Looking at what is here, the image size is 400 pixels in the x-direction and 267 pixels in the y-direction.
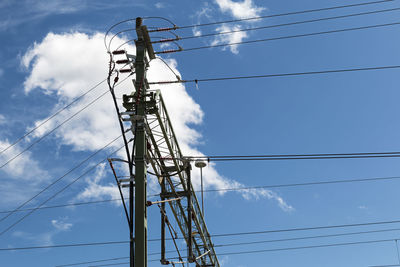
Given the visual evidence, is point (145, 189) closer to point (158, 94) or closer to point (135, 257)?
point (135, 257)

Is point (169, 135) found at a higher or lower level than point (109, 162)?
higher

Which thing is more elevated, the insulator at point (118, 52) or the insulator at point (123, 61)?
the insulator at point (118, 52)

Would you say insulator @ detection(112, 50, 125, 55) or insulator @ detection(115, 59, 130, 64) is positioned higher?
insulator @ detection(112, 50, 125, 55)

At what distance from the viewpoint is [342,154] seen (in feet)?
59.5

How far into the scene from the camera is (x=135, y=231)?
15.4m

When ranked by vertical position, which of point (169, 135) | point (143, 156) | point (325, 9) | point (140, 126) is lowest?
point (143, 156)

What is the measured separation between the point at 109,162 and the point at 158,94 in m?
3.55

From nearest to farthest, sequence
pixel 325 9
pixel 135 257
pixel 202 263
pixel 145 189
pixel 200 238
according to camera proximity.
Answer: pixel 135 257 < pixel 145 189 < pixel 325 9 < pixel 200 238 < pixel 202 263

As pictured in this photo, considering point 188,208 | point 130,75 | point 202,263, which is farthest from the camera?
point 202,263

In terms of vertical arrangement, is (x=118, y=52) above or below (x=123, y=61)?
above

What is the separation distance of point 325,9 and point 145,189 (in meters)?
10.7

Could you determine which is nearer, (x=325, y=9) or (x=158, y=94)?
(x=158, y=94)

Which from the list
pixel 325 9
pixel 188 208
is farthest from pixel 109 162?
pixel 325 9

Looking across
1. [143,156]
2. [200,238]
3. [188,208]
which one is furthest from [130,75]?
[200,238]
